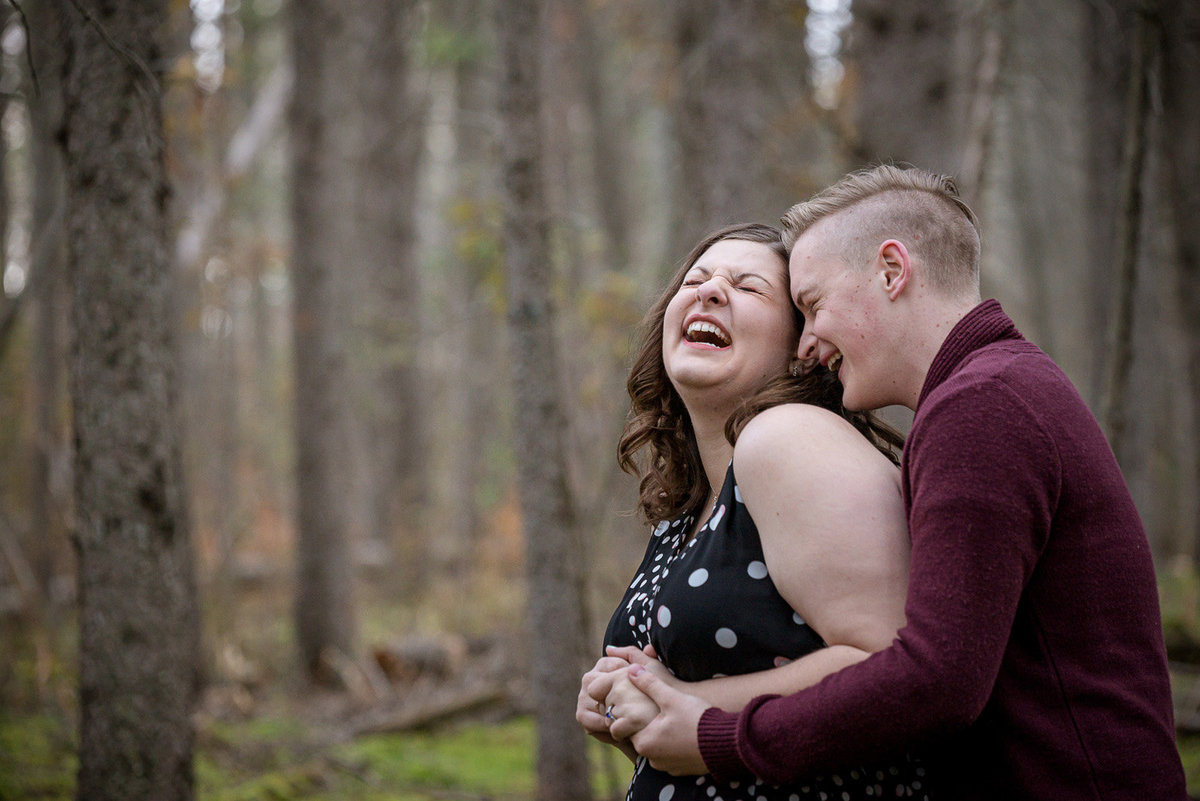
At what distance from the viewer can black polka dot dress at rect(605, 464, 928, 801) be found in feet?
5.96

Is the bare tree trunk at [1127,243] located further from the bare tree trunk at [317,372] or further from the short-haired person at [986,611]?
the bare tree trunk at [317,372]

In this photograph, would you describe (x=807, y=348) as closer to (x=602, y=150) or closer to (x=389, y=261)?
(x=389, y=261)

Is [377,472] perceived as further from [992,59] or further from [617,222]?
[992,59]

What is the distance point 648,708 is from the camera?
6.31 feet

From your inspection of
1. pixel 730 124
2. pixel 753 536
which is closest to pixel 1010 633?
pixel 753 536

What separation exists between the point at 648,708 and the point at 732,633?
25 cm

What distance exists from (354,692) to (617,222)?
8.35 metres

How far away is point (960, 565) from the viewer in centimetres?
150

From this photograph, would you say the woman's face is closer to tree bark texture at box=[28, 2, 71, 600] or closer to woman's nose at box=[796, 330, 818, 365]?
woman's nose at box=[796, 330, 818, 365]

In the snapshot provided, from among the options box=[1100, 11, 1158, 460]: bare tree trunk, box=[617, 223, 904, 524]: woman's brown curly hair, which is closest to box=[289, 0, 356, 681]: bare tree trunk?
box=[617, 223, 904, 524]: woman's brown curly hair

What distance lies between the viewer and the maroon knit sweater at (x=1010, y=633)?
1.51 m

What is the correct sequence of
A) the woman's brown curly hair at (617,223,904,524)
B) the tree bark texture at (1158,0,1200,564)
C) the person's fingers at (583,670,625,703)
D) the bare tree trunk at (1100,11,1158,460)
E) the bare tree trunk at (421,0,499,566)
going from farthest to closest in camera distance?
the bare tree trunk at (421,0,499,566)
the tree bark texture at (1158,0,1200,564)
the bare tree trunk at (1100,11,1158,460)
the woman's brown curly hair at (617,223,904,524)
the person's fingers at (583,670,625,703)

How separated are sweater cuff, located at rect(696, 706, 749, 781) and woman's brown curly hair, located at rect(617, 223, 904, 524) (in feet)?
2.29

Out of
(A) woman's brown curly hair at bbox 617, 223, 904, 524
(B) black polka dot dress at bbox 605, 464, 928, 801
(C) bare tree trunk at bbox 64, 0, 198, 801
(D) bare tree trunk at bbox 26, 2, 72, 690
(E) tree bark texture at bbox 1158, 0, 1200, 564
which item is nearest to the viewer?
(B) black polka dot dress at bbox 605, 464, 928, 801
